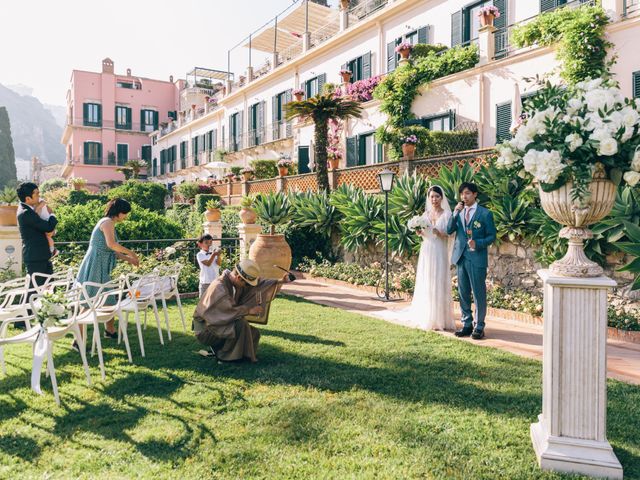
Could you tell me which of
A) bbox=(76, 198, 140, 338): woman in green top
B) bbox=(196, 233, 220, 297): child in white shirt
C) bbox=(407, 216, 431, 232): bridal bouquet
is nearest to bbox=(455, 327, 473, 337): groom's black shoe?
bbox=(407, 216, 431, 232): bridal bouquet

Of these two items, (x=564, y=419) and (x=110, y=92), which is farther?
(x=110, y=92)

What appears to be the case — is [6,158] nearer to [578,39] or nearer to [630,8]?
[578,39]

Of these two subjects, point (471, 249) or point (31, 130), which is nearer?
point (471, 249)

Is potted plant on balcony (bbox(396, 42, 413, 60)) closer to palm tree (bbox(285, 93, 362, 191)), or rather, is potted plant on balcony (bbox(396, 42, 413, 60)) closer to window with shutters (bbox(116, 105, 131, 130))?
palm tree (bbox(285, 93, 362, 191))

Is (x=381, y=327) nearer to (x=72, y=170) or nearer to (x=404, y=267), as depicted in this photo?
(x=404, y=267)

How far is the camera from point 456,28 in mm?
15195

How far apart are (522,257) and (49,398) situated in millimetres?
7005

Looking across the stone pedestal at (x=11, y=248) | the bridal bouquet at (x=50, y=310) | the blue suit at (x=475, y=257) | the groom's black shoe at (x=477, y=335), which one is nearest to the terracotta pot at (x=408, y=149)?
the blue suit at (x=475, y=257)

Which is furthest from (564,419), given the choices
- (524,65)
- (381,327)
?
(524,65)

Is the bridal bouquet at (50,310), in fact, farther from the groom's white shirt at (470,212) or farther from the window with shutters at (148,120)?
the window with shutters at (148,120)

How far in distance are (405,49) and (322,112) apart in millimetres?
4558

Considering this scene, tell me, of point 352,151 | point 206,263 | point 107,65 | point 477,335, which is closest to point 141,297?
point 206,263

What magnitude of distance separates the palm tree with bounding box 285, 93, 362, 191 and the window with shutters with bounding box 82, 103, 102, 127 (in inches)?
1424

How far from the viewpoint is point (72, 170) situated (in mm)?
43062
